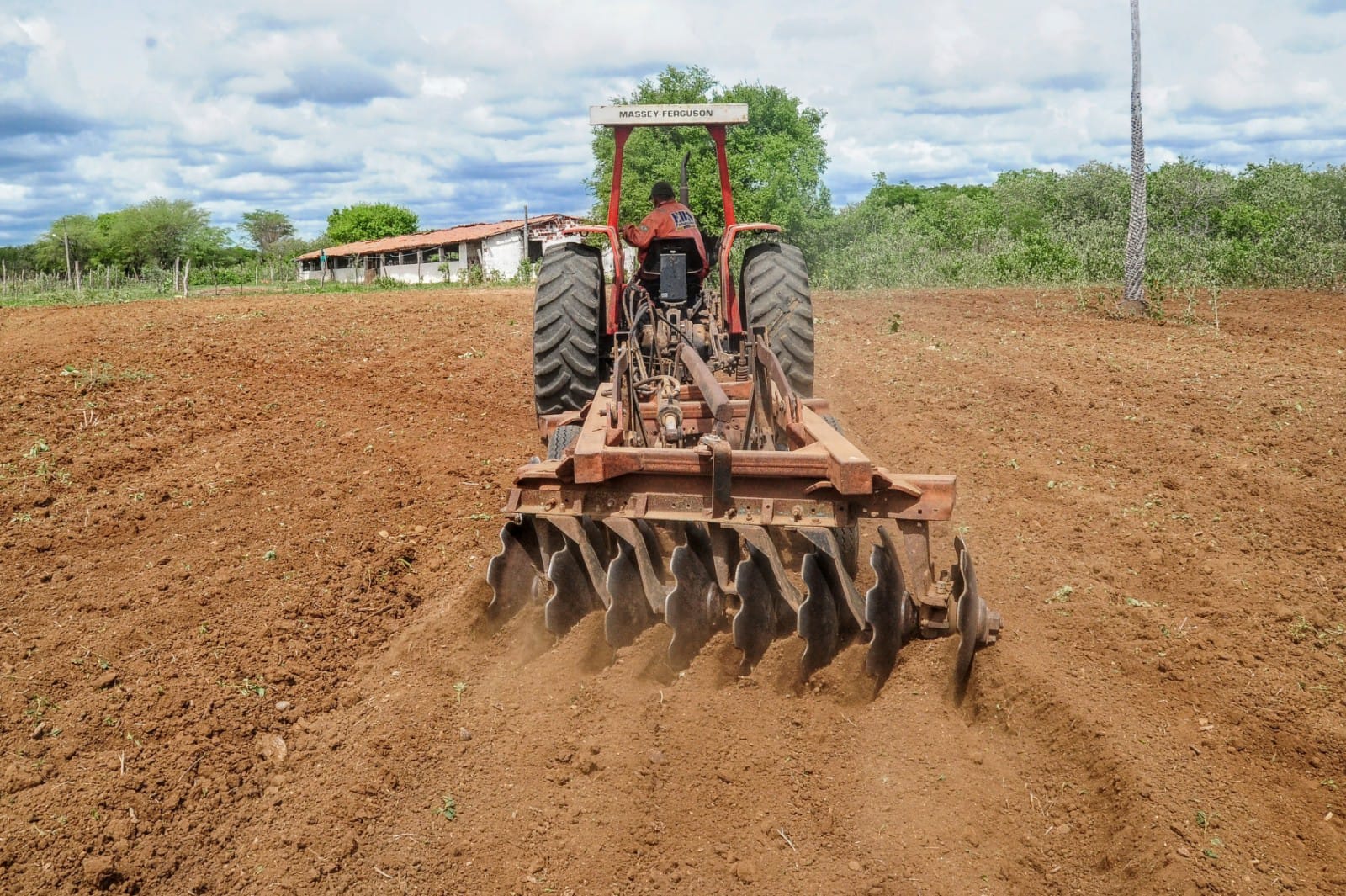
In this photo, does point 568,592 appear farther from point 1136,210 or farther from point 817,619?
point 1136,210

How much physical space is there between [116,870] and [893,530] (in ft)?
11.9

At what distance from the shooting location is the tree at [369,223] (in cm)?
6306

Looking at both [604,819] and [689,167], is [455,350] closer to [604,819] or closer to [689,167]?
[604,819]

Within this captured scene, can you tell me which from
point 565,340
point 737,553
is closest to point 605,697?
point 737,553

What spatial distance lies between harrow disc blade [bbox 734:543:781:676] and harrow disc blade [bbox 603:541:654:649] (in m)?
0.37

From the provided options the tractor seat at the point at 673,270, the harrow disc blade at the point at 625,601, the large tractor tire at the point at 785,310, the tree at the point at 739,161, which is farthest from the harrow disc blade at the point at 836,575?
the tree at the point at 739,161

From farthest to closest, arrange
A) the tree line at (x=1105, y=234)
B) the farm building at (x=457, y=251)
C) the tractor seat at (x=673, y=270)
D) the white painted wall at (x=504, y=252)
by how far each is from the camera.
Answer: the white painted wall at (x=504, y=252), the farm building at (x=457, y=251), the tree line at (x=1105, y=234), the tractor seat at (x=673, y=270)

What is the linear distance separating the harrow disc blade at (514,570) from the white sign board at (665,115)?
2.80m

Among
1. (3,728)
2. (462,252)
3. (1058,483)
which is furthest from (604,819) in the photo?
(462,252)

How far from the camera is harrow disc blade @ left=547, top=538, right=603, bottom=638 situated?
384 centimetres

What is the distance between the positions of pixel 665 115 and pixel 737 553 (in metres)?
3.03

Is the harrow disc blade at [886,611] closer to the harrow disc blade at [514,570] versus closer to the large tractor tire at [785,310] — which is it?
the harrow disc blade at [514,570]

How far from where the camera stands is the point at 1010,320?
1312cm

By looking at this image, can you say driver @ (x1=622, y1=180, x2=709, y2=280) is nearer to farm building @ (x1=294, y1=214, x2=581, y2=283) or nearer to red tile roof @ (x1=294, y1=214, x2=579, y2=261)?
farm building @ (x1=294, y1=214, x2=581, y2=283)
